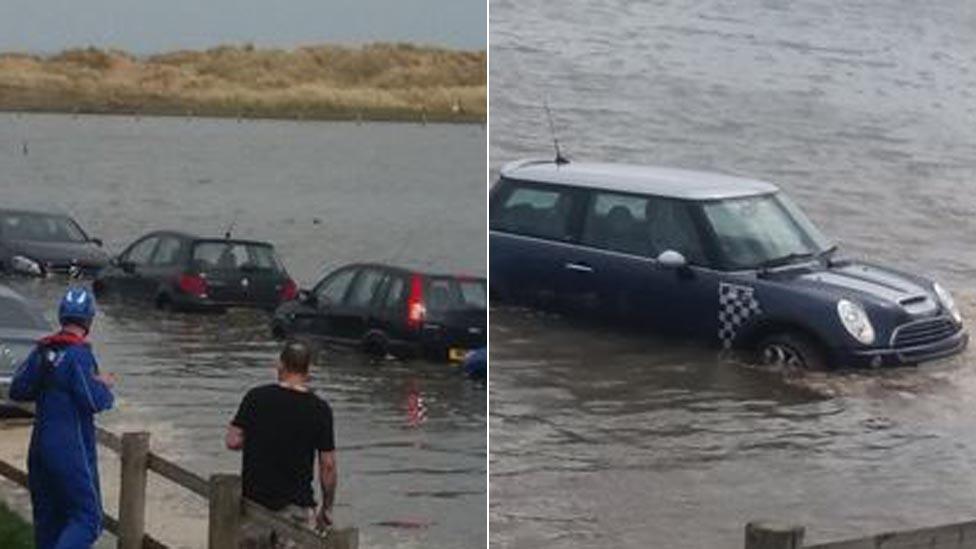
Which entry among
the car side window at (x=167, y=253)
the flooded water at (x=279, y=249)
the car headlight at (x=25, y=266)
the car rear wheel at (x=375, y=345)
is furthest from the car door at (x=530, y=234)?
the car headlight at (x=25, y=266)

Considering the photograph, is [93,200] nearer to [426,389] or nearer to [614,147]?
[426,389]

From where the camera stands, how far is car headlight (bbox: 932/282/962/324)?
25.8 feet

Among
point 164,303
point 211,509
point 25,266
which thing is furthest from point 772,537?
point 25,266

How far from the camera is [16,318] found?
1409 centimetres

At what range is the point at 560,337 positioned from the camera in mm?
7594

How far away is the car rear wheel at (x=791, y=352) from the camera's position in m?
7.66

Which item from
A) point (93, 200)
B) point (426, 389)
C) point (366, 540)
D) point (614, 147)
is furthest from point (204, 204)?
point (614, 147)

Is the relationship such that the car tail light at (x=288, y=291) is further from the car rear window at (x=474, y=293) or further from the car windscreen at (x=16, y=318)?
the car rear window at (x=474, y=293)

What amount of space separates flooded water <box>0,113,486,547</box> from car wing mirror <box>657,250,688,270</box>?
3572mm

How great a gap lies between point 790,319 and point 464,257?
12.4 feet

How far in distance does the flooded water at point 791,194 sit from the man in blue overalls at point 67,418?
177 cm

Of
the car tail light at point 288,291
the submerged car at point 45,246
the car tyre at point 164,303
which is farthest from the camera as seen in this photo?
the car tyre at point 164,303

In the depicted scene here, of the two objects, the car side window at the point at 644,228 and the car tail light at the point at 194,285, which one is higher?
the car side window at the point at 644,228

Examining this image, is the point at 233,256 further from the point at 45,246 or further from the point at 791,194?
the point at 791,194
